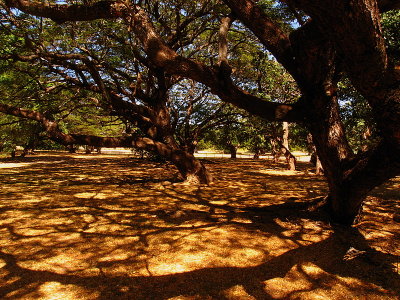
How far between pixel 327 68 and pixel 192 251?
3.58m

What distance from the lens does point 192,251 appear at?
12.5 ft

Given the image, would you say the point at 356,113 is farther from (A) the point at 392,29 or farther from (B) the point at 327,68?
(B) the point at 327,68

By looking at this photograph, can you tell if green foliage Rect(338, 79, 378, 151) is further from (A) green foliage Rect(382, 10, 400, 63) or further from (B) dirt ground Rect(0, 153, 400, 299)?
(B) dirt ground Rect(0, 153, 400, 299)

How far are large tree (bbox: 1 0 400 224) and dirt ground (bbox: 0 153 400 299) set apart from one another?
1.10 metres

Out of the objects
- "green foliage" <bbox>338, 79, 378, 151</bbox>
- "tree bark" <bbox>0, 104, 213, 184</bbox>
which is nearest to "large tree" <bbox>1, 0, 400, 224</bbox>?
"tree bark" <bbox>0, 104, 213, 184</bbox>

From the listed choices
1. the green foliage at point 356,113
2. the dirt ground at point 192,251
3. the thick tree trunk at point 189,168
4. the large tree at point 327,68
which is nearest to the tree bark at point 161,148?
the thick tree trunk at point 189,168

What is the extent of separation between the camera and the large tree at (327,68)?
2393 mm

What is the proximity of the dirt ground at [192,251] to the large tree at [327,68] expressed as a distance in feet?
3.61

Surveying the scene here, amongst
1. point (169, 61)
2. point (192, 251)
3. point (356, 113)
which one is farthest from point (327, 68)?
point (356, 113)

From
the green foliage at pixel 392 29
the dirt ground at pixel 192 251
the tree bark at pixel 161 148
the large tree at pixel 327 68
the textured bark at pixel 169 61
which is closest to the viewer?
the large tree at pixel 327 68

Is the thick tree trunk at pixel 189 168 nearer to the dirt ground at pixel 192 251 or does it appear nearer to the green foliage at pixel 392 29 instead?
the dirt ground at pixel 192 251

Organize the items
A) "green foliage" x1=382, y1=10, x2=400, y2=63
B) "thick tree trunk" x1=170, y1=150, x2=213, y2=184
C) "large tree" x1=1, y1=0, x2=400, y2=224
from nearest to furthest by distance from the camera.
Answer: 1. "large tree" x1=1, y1=0, x2=400, y2=224
2. "green foliage" x1=382, y1=10, x2=400, y2=63
3. "thick tree trunk" x1=170, y1=150, x2=213, y2=184

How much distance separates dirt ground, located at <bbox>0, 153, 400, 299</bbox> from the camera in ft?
9.41

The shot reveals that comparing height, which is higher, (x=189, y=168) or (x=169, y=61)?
(x=169, y=61)
